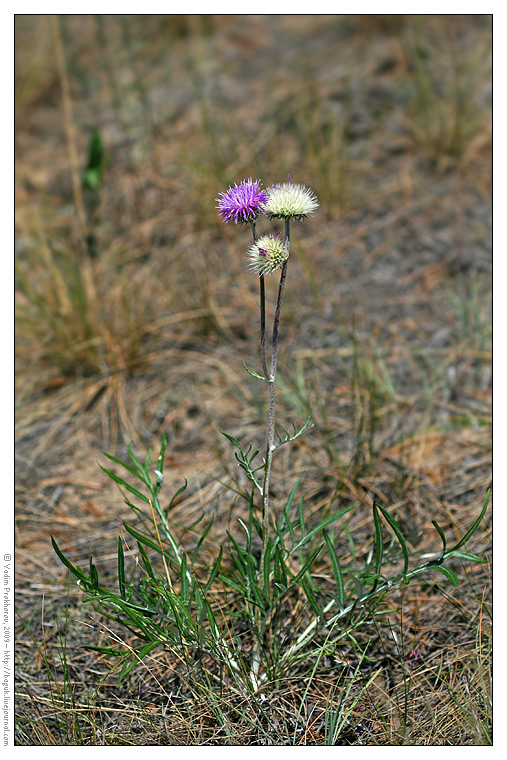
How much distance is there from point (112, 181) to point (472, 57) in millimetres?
2589

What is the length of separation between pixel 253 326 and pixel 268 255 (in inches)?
68.9

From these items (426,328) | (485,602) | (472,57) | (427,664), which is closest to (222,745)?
(427,664)

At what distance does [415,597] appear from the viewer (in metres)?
1.96

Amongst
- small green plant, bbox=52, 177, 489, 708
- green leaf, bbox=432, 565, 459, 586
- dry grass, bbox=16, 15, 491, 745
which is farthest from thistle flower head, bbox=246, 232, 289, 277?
dry grass, bbox=16, 15, 491, 745

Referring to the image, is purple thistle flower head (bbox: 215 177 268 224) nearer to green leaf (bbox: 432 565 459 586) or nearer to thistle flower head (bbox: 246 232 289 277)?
thistle flower head (bbox: 246 232 289 277)

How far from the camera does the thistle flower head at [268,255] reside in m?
1.38

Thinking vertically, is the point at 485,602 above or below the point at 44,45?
below

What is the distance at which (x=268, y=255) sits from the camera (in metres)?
1.38

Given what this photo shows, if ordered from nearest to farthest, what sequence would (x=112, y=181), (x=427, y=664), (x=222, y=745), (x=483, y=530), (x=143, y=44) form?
(x=222, y=745) → (x=427, y=664) → (x=483, y=530) → (x=112, y=181) → (x=143, y=44)

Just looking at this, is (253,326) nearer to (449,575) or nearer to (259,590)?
(259,590)

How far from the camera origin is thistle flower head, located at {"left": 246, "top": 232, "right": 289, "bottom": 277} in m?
1.38

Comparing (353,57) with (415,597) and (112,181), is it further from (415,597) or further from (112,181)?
(415,597)

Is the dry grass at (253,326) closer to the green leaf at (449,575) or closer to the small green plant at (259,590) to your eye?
the small green plant at (259,590)

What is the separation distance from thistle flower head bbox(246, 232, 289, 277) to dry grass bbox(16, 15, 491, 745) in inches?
39.5
